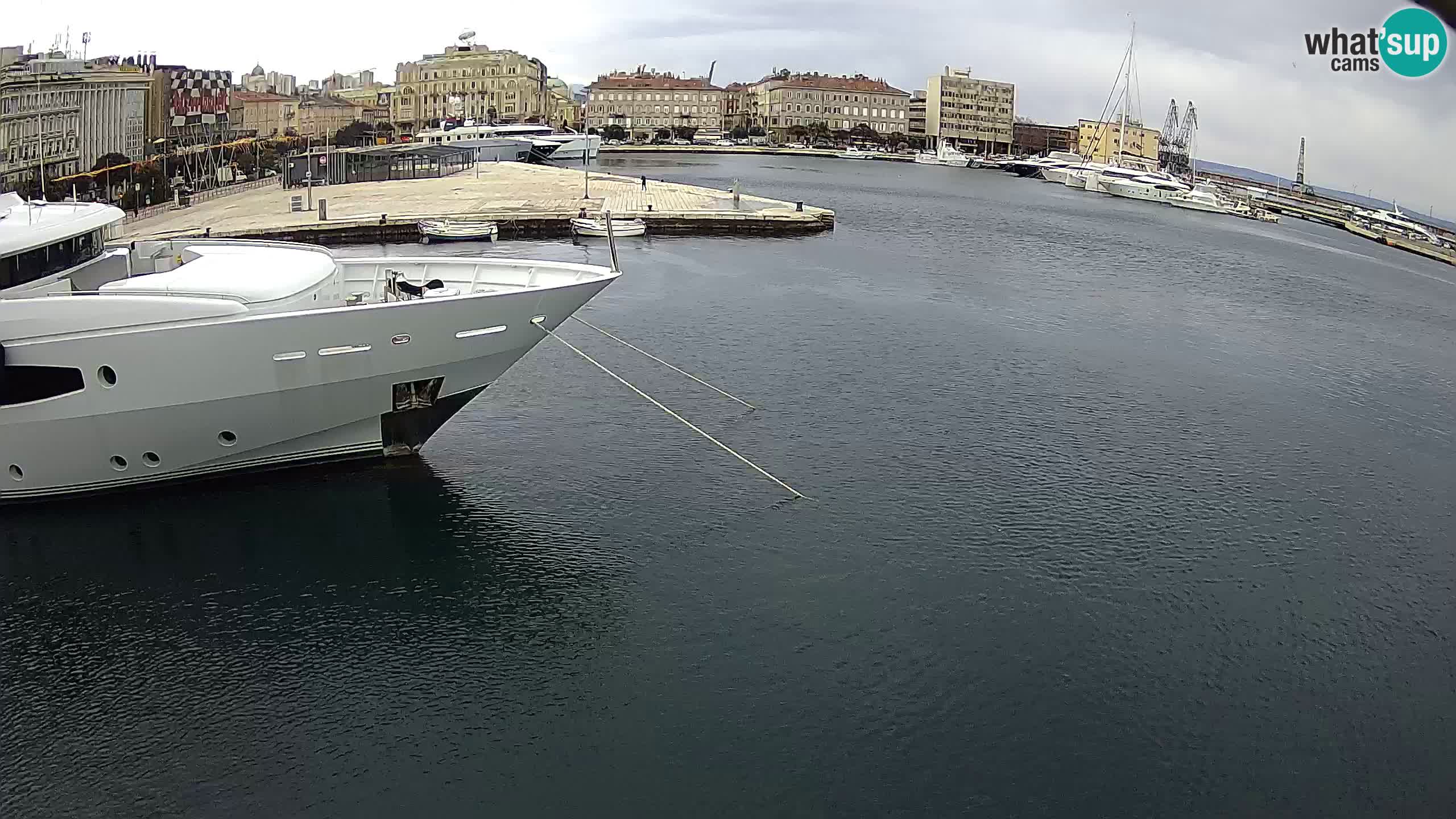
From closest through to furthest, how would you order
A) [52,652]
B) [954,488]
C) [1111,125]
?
[52,652] < [954,488] < [1111,125]

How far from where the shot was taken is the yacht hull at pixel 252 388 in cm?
1359

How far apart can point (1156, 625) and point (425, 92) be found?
428ft

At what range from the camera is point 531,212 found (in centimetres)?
4647

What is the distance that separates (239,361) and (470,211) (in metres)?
33.6

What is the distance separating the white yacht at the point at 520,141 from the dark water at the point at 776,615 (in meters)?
66.0

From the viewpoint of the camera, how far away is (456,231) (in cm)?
4156

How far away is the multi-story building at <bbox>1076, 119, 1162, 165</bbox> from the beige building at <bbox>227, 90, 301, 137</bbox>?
97151 millimetres

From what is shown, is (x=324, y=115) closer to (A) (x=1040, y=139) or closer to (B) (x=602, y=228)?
(B) (x=602, y=228)

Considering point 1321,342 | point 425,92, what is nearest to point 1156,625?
point 1321,342

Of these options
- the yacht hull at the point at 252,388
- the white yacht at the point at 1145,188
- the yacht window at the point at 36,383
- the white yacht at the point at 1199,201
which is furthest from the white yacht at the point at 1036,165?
the yacht window at the point at 36,383

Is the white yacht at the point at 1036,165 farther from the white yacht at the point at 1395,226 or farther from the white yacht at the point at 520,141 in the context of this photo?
the white yacht at the point at 520,141

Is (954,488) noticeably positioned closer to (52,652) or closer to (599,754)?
(599,754)

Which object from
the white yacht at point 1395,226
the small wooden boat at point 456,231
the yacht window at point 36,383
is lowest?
the yacht window at point 36,383

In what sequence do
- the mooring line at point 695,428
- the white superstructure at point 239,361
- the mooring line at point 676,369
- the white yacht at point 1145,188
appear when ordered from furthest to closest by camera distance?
the white yacht at point 1145,188 → the mooring line at point 676,369 → the mooring line at point 695,428 → the white superstructure at point 239,361
